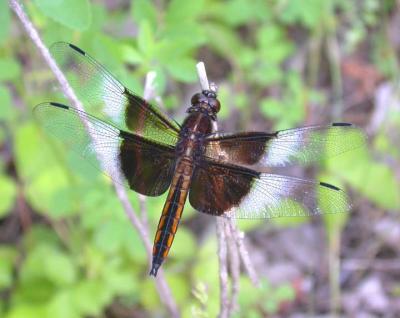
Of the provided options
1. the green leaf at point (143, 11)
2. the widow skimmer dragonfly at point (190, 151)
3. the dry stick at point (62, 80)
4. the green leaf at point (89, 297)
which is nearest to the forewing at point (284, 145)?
the widow skimmer dragonfly at point (190, 151)

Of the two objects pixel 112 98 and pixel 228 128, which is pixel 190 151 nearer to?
pixel 112 98

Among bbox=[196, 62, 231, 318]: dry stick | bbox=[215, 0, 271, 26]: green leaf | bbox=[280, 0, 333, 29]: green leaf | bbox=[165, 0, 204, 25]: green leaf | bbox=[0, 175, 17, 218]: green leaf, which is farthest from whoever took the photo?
bbox=[215, 0, 271, 26]: green leaf

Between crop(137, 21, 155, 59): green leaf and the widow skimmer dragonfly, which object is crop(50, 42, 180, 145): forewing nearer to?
the widow skimmer dragonfly

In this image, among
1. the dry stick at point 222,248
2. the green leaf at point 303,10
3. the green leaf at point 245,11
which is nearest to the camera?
the dry stick at point 222,248

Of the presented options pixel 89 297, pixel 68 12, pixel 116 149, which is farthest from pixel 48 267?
pixel 68 12

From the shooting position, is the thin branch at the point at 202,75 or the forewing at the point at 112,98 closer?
the thin branch at the point at 202,75

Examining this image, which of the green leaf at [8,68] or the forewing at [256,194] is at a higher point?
the green leaf at [8,68]

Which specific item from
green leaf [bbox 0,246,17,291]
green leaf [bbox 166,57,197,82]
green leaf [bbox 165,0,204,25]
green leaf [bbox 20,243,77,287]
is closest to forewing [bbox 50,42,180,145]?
green leaf [bbox 166,57,197,82]

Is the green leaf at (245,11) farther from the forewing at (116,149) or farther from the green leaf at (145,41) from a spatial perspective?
the forewing at (116,149)
